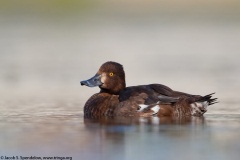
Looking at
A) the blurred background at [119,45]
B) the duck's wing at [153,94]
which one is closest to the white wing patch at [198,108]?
the duck's wing at [153,94]

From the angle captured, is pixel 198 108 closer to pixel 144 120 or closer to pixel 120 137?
pixel 144 120

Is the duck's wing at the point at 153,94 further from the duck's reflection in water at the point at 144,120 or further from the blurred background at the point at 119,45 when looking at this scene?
the blurred background at the point at 119,45

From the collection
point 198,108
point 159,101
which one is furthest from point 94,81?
point 198,108

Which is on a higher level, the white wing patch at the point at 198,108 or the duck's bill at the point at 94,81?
the duck's bill at the point at 94,81

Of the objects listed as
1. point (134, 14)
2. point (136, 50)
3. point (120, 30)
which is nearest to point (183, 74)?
point (136, 50)

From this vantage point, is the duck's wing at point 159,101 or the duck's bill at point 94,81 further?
the duck's bill at point 94,81

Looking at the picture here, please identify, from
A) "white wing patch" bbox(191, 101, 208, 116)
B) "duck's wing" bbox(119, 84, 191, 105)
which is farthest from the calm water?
"duck's wing" bbox(119, 84, 191, 105)

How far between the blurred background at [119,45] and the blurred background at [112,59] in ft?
0.08

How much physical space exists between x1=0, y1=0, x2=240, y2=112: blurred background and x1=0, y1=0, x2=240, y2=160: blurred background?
25mm

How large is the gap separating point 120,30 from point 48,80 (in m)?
10.1

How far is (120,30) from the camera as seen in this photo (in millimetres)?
24578

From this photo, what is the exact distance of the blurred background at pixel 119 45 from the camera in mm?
14195

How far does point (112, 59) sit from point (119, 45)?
295cm

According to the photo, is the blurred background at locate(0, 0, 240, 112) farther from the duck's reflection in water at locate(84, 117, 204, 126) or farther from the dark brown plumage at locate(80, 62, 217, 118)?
the duck's reflection in water at locate(84, 117, 204, 126)
